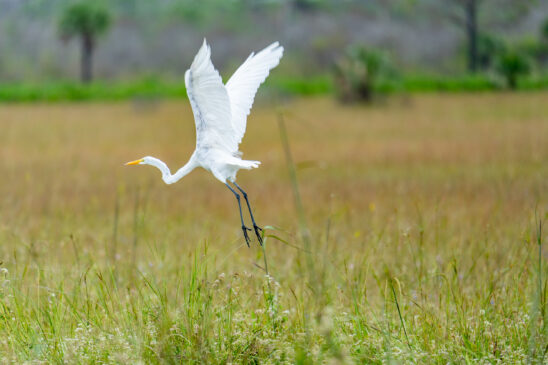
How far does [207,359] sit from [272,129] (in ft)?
46.1

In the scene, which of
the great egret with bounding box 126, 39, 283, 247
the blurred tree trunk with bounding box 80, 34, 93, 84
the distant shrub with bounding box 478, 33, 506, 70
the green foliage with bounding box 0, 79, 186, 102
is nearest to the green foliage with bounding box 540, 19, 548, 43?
the distant shrub with bounding box 478, 33, 506, 70

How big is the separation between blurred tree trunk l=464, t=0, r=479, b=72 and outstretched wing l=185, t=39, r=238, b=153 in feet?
103

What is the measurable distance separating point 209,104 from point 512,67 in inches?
991

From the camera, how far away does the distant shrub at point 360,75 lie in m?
22.2

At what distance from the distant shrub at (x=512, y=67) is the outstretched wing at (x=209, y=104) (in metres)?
24.9

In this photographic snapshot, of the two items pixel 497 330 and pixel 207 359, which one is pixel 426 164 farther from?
pixel 207 359

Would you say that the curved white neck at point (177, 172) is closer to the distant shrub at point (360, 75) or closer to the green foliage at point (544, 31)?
the distant shrub at point (360, 75)

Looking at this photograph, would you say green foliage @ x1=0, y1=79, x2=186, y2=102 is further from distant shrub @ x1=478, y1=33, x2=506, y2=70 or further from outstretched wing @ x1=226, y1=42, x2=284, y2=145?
outstretched wing @ x1=226, y1=42, x2=284, y2=145

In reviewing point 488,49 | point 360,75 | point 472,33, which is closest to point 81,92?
point 360,75

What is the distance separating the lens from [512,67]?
83.7 ft

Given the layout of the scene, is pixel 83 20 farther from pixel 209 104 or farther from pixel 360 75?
pixel 209 104

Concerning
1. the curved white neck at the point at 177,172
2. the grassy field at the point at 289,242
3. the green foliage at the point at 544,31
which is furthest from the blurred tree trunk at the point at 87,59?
the curved white neck at the point at 177,172

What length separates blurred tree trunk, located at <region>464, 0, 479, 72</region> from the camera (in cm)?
3200

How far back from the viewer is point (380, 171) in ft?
34.7
